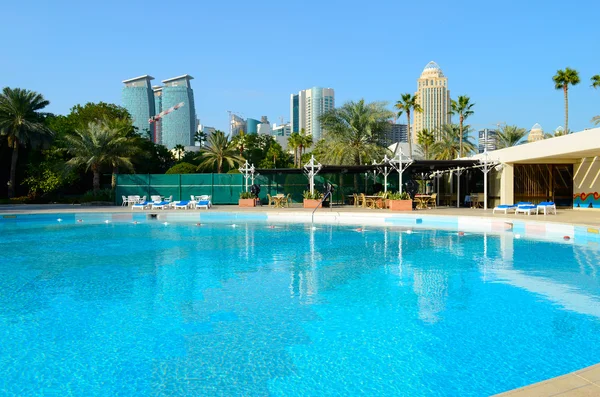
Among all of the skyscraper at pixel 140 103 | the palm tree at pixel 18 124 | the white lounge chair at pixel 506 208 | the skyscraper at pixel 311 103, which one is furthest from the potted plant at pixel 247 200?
the skyscraper at pixel 140 103

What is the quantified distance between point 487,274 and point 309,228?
799 cm

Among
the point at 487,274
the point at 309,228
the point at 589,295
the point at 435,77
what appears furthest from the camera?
the point at 435,77

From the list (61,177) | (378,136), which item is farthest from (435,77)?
(61,177)

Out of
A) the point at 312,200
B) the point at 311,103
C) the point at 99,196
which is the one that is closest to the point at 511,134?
the point at 312,200

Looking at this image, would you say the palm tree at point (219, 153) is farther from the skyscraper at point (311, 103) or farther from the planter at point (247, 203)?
the skyscraper at point (311, 103)

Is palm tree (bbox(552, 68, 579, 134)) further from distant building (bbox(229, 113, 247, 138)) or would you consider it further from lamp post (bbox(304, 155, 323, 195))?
distant building (bbox(229, 113, 247, 138))

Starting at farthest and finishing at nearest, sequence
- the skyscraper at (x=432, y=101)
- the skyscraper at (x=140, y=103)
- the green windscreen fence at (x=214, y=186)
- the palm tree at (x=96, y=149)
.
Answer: the skyscraper at (x=140, y=103), the skyscraper at (x=432, y=101), the palm tree at (x=96, y=149), the green windscreen fence at (x=214, y=186)

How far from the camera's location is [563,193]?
22531 mm

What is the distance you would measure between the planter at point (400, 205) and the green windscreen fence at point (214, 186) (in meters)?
6.06

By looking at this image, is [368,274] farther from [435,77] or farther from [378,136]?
[435,77]

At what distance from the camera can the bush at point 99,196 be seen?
88.4ft

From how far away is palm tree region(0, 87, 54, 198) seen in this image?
27453mm

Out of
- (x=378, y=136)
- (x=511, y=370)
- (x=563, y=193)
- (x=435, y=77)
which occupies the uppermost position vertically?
(x=435, y=77)

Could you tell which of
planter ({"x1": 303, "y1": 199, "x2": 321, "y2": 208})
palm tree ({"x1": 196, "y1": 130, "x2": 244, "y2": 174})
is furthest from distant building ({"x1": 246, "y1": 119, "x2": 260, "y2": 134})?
planter ({"x1": 303, "y1": 199, "x2": 321, "y2": 208})
